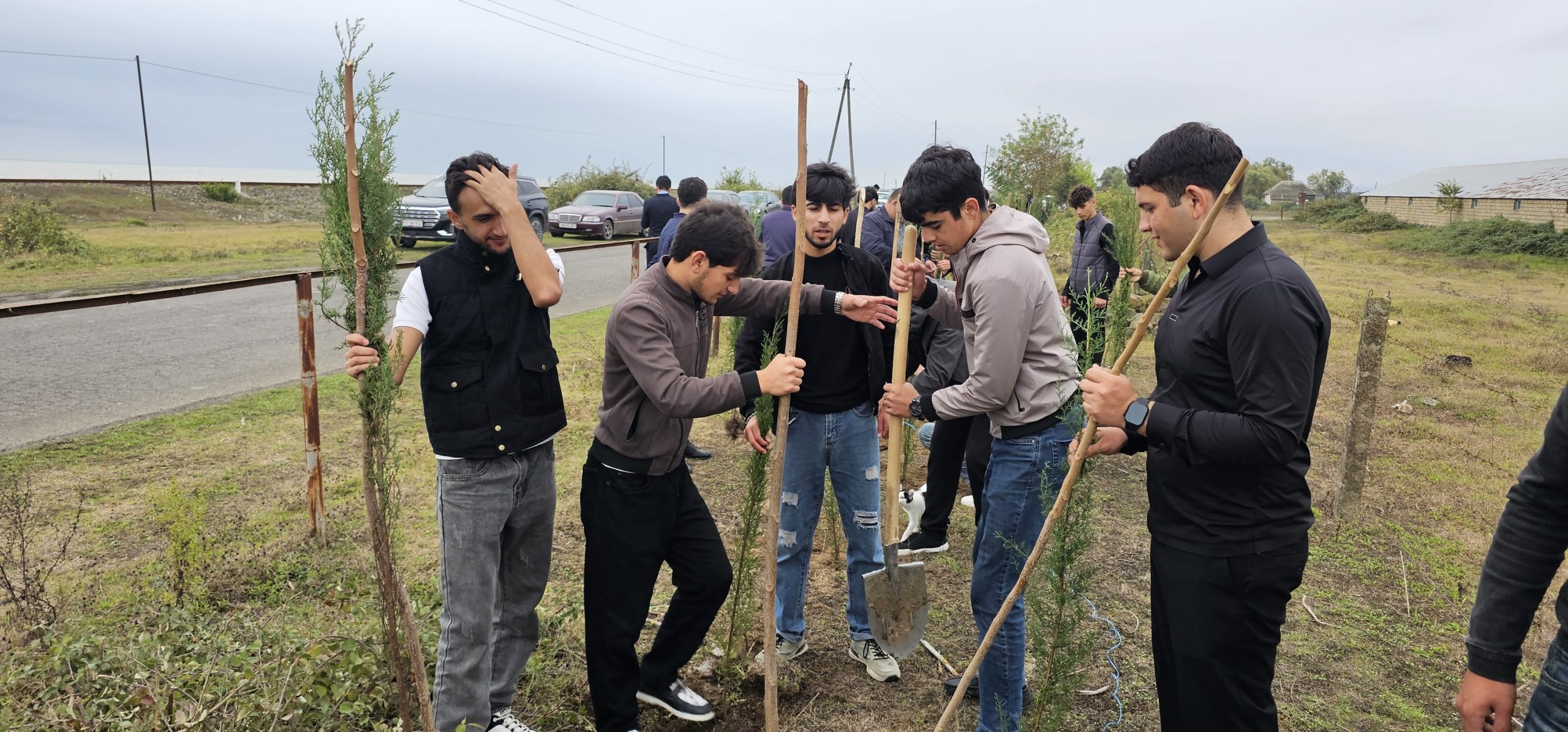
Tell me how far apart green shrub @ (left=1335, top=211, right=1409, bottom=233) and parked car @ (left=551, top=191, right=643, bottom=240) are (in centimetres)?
3506

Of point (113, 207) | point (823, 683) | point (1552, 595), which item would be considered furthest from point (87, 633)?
point (113, 207)

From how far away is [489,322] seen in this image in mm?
2664

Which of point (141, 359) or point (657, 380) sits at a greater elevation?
point (657, 380)

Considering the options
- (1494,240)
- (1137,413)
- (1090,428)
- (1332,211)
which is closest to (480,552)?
(1090,428)

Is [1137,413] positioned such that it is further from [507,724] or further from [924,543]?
[924,543]

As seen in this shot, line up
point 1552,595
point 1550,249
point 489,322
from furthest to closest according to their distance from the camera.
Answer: point 1550,249, point 1552,595, point 489,322

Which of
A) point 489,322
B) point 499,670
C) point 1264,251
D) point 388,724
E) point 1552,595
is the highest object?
point 1264,251

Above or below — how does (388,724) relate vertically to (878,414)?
below

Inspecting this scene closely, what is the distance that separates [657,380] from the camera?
263 centimetres

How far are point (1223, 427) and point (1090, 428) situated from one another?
376mm

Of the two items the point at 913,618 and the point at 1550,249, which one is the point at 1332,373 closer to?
the point at 913,618

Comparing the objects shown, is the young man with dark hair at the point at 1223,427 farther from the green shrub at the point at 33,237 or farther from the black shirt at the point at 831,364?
the green shrub at the point at 33,237

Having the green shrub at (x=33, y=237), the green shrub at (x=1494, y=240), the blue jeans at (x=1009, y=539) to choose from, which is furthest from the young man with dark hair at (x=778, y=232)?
the green shrub at (x=1494, y=240)

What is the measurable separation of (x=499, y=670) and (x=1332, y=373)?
11.6m
